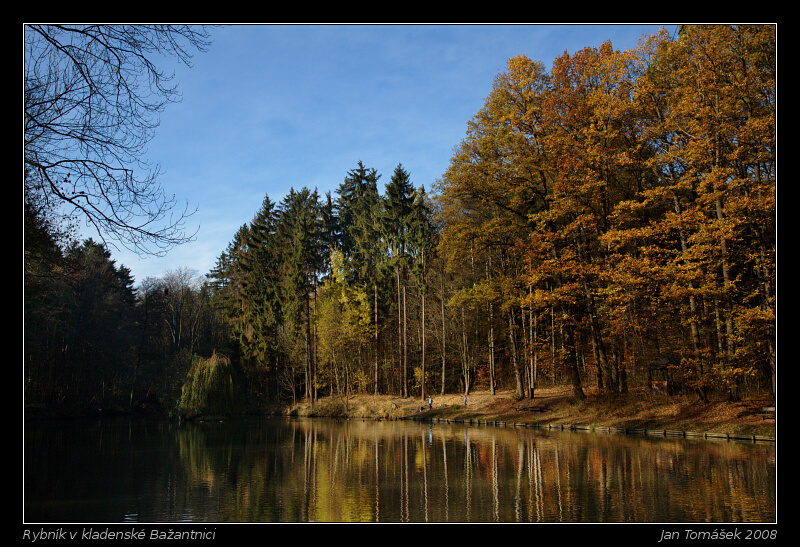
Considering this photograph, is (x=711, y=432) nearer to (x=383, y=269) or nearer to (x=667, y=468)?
(x=667, y=468)

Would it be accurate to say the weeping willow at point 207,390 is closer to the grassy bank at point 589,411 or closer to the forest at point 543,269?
the forest at point 543,269

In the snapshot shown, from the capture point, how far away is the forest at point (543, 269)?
60.4ft

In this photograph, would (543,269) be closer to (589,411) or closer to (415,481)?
(589,411)

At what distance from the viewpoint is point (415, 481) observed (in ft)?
Result: 38.9

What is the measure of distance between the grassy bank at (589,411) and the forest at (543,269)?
32.7 inches

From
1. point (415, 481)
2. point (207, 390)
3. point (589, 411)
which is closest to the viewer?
point (415, 481)

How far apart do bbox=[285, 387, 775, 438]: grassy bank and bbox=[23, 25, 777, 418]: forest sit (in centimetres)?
83

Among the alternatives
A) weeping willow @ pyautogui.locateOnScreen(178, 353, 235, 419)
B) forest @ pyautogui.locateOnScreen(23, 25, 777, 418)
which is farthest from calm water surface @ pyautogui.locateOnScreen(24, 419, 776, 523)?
weeping willow @ pyautogui.locateOnScreen(178, 353, 235, 419)

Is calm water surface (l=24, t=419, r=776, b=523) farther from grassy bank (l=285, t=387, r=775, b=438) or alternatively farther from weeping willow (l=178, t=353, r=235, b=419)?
weeping willow (l=178, t=353, r=235, b=419)

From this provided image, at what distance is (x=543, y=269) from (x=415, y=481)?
14052 millimetres

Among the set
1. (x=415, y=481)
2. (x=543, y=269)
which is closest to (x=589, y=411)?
(x=543, y=269)

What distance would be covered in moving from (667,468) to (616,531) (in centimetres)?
578

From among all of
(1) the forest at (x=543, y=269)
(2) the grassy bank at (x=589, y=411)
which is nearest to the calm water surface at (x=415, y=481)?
(2) the grassy bank at (x=589, y=411)
